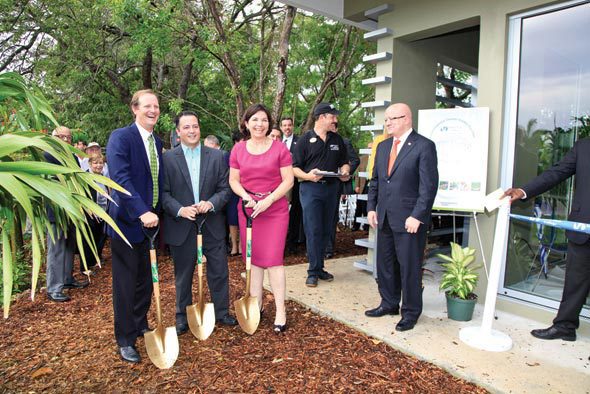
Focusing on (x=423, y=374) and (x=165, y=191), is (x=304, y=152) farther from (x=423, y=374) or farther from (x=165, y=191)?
(x=423, y=374)

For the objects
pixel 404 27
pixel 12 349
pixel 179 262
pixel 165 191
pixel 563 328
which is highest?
pixel 404 27

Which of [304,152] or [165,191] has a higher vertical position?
[304,152]

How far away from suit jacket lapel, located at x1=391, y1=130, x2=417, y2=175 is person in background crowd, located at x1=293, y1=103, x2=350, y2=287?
4.14ft

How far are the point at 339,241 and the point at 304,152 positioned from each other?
3.40m

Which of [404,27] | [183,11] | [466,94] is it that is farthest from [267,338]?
[466,94]

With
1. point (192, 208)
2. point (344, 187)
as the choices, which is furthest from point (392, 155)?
point (344, 187)

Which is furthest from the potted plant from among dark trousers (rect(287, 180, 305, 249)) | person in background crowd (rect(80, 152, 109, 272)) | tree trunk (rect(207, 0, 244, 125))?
tree trunk (rect(207, 0, 244, 125))

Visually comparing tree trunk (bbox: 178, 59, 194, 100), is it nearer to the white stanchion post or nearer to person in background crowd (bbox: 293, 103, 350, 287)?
person in background crowd (bbox: 293, 103, 350, 287)

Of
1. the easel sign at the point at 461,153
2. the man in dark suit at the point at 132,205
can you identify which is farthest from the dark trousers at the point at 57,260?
the easel sign at the point at 461,153

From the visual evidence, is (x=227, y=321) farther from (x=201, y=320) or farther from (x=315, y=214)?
(x=315, y=214)

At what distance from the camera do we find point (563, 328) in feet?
11.6

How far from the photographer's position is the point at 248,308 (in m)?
3.62

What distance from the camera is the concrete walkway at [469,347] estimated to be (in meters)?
2.88

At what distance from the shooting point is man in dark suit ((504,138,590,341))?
3387 millimetres
